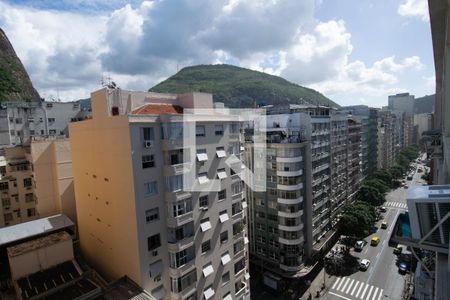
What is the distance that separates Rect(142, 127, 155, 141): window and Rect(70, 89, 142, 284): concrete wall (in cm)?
116

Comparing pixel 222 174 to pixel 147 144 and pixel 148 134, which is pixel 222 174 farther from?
pixel 148 134

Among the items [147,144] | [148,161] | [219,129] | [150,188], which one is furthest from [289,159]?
[147,144]

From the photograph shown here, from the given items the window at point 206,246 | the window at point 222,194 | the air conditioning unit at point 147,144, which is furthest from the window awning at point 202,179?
the window at point 206,246

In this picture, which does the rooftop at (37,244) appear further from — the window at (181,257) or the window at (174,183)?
the window at (174,183)

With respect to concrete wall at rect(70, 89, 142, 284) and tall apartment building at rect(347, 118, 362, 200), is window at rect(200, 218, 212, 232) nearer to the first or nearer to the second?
concrete wall at rect(70, 89, 142, 284)

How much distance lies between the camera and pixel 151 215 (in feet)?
59.1

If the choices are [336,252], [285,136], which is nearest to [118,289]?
[285,136]

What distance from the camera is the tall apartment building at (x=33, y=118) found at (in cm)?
4675

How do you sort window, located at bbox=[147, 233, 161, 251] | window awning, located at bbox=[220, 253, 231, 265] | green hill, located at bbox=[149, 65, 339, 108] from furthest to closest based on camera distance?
1. green hill, located at bbox=[149, 65, 339, 108]
2. window awning, located at bbox=[220, 253, 231, 265]
3. window, located at bbox=[147, 233, 161, 251]

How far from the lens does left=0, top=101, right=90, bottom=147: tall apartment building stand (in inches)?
1841

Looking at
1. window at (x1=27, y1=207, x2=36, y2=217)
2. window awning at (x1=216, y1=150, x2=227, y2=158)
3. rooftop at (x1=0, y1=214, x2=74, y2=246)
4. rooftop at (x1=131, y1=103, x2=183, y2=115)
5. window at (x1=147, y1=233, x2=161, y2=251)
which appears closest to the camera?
window at (x1=147, y1=233, x2=161, y2=251)

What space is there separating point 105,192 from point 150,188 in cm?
474

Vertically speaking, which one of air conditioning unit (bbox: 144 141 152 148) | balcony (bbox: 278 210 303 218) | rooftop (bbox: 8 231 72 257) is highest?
air conditioning unit (bbox: 144 141 152 148)

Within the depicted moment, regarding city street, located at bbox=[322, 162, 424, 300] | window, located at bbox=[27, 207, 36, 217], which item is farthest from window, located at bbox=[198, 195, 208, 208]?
window, located at bbox=[27, 207, 36, 217]
